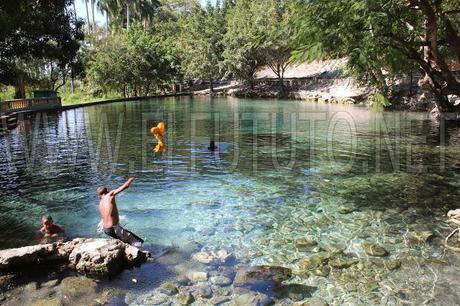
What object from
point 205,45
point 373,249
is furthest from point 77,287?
point 205,45

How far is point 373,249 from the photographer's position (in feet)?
28.3

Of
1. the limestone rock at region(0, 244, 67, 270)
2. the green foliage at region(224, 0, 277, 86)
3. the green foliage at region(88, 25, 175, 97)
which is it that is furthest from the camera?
the green foliage at region(224, 0, 277, 86)

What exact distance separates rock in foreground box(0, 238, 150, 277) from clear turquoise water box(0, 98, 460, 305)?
1278mm

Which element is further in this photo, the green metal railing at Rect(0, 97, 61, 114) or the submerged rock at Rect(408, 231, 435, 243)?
the green metal railing at Rect(0, 97, 61, 114)

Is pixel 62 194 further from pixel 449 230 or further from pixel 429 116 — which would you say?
pixel 429 116

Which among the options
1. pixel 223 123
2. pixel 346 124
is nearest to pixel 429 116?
pixel 346 124

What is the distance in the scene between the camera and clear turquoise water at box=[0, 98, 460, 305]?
28.1 ft

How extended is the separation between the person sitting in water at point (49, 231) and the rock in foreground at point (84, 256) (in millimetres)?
1188

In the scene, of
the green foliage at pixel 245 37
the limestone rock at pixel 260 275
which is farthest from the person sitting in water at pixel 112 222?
the green foliage at pixel 245 37

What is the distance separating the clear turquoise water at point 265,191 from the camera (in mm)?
8562

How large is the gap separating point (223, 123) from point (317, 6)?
20849 mm

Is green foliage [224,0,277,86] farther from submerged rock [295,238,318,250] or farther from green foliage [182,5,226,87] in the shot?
submerged rock [295,238,318,250]

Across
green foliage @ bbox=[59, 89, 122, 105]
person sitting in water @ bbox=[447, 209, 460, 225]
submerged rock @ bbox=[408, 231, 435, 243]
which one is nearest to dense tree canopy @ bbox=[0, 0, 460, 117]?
green foliage @ bbox=[59, 89, 122, 105]

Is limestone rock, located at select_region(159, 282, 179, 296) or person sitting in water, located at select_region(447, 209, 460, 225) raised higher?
person sitting in water, located at select_region(447, 209, 460, 225)
